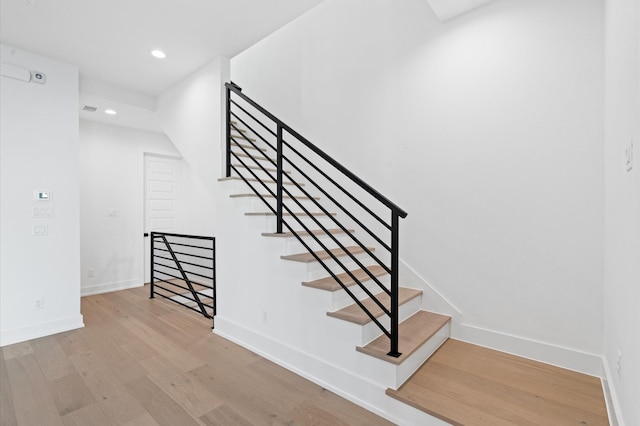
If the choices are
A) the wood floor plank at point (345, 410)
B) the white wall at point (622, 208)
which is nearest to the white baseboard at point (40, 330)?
the wood floor plank at point (345, 410)

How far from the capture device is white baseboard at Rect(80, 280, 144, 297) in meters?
4.67

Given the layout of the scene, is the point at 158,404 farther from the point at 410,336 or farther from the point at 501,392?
the point at 501,392

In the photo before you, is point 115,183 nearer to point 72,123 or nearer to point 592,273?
point 72,123

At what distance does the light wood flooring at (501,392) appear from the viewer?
1672 millimetres

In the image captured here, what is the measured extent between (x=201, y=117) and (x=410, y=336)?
3.12 metres

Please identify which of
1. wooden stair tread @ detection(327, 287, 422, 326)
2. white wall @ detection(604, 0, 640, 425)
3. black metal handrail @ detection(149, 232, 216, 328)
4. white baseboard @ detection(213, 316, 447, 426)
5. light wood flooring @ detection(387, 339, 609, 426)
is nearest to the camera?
white wall @ detection(604, 0, 640, 425)

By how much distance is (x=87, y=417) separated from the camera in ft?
6.11

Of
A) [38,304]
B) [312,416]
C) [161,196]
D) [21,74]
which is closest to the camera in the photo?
[312,416]

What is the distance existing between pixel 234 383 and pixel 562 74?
3215 mm

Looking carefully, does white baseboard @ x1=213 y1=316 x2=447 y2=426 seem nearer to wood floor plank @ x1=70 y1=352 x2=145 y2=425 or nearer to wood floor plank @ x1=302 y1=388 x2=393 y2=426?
wood floor plank @ x1=302 y1=388 x2=393 y2=426

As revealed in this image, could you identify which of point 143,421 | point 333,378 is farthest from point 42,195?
point 333,378

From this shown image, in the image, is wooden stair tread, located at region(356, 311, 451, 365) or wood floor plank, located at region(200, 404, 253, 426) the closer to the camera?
wood floor plank, located at region(200, 404, 253, 426)

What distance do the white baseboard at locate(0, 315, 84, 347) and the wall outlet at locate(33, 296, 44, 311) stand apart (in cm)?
17

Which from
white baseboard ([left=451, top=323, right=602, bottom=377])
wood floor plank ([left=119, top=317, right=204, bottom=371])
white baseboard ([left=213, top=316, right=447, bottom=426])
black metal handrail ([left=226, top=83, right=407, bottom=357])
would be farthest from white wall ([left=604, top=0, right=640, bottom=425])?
wood floor plank ([left=119, top=317, right=204, bottom=371])
